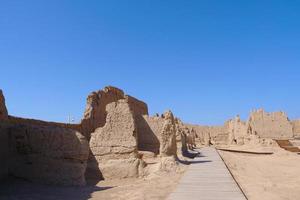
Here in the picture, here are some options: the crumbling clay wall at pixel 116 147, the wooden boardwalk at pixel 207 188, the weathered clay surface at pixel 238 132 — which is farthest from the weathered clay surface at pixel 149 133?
the weathered clay surface at pixel 238 132

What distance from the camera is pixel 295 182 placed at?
1256 cm

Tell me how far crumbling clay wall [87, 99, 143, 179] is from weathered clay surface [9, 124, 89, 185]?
6.70ft

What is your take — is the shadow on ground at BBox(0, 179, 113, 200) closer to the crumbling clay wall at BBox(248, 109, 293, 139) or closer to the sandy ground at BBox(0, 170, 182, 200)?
the sandy ground at BBox(0, 170, 182, 200)

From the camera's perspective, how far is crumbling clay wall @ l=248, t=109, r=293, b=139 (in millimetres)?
43906

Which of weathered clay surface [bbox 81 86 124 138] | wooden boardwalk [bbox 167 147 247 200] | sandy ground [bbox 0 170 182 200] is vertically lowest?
sandy ground [bbox 0 170 182 200]

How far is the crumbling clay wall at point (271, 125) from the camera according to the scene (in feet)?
144

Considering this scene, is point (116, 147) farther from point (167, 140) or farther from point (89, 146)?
point (167, 140)

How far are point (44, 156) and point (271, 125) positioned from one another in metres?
38.7

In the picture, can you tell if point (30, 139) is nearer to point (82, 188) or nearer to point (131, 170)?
point (82, 188)

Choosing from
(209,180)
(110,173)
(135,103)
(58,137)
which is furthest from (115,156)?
(135,103)

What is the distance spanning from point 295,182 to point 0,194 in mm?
9501

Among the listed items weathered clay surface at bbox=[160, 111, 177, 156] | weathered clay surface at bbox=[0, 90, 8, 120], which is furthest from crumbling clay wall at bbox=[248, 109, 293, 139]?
weathered clay surface at bbox=[0, 90, 8, 120]

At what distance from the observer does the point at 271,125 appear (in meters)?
44.4

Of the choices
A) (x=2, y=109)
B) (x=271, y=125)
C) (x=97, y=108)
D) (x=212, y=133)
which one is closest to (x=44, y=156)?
(x=2, y=109)
